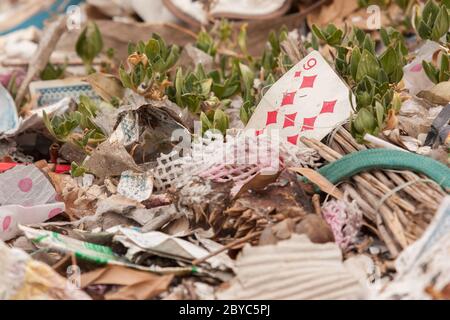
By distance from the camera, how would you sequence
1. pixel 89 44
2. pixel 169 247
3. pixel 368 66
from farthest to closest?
pixel 89 44 → pixel 368 66 → pixel 169 247

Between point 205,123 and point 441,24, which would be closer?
point 205,123

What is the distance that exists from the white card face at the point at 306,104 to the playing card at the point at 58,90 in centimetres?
70

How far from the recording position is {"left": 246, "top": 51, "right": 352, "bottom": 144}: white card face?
1.69 meters

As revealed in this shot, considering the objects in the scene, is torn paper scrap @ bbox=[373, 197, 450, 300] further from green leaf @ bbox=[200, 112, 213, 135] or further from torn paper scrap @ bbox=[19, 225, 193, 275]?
green leaf @ bbox=[200, 112, 213, 135]

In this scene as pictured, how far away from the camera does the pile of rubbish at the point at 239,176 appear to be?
1.29m

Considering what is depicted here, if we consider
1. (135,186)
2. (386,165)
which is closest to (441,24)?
(386,165)

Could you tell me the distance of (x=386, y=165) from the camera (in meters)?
1.45

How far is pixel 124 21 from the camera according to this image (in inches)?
111

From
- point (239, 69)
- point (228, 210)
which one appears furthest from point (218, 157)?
point (239, 69)

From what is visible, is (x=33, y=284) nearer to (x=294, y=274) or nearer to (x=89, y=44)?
(x=294, y=274)

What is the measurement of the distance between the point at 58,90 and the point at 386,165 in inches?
46.0

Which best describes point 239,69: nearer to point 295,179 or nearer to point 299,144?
point 299,144

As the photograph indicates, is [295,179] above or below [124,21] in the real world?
above
